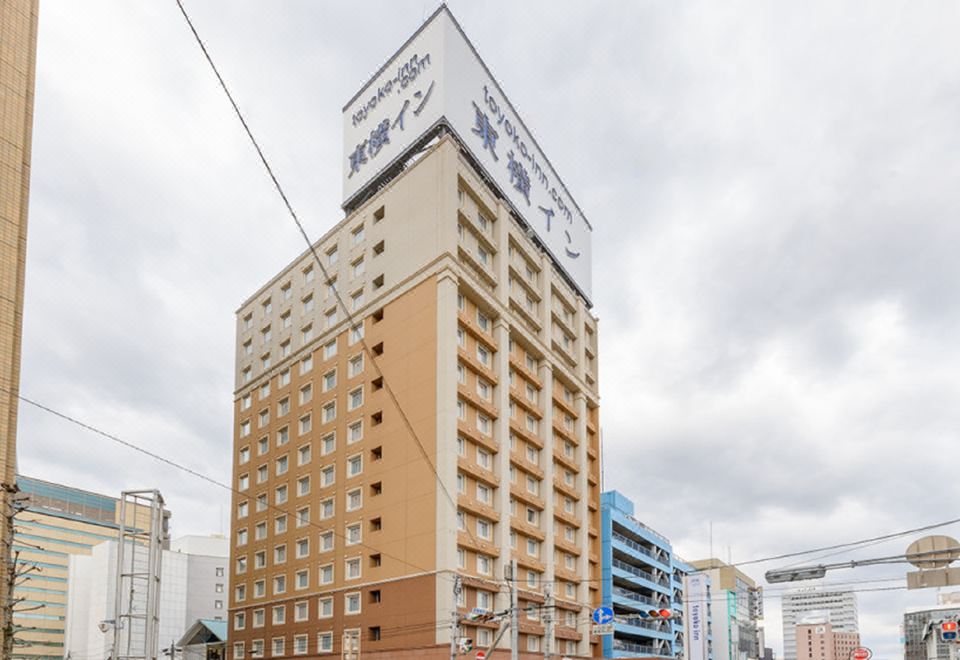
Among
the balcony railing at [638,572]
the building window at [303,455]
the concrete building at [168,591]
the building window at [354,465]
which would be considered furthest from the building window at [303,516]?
the concrete building at [168,591]

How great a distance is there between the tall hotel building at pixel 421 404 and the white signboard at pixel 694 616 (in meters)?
62.7

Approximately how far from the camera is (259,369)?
8281cm

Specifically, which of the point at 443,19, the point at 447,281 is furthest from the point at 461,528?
the point at 443,19

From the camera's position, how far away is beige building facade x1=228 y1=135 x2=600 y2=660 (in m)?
60.6

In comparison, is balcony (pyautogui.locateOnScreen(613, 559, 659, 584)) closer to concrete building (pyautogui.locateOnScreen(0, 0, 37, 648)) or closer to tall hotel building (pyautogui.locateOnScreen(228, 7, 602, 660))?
tall hotel building (pyautogui.locateOnScreen(228, 7, 602, 660))

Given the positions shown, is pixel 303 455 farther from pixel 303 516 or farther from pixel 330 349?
pixel 330 349

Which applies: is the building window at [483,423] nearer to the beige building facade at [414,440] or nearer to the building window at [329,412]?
the beige building facade at [414,440]

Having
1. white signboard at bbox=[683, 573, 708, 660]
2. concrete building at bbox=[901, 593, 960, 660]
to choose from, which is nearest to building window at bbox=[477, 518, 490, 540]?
white signboard at bbox=[683, 573, 708, 660]

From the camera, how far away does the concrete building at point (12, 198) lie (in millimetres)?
35656

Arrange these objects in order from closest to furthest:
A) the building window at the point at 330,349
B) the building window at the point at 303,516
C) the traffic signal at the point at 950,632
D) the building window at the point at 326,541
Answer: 1. the traffic signal at the point at 950,632
2. the building window at the point at 326,541
3. the building window at the point at 303,516
4. the building window at the point at 330,349

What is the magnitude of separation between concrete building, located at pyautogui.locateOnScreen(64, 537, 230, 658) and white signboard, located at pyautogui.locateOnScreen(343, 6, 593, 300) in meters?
91.0

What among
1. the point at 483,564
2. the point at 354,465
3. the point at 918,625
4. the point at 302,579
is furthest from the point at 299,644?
the point at 918,625

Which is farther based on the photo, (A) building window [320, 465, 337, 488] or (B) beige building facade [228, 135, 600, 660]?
(A) building window [320, 465, 337, 488]

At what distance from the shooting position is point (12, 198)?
37750 mm
